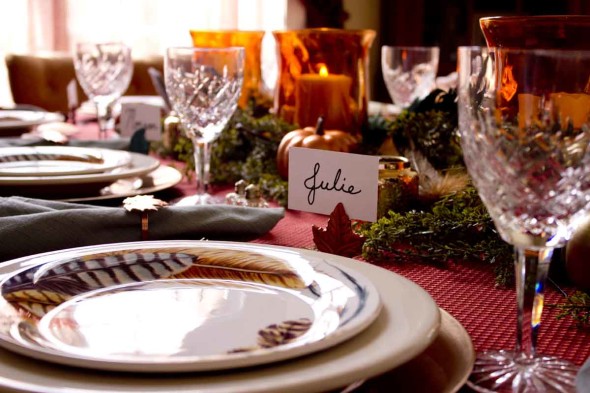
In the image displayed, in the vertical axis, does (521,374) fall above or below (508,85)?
below

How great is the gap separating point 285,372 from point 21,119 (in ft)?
4.18

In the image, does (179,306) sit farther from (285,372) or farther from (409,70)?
(409,70)

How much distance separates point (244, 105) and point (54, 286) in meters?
0.95

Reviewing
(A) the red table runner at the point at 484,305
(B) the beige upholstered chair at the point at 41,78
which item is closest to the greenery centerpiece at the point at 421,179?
(A) the red table runner at the point at 484,305

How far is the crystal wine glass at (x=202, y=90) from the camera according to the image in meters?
0.99

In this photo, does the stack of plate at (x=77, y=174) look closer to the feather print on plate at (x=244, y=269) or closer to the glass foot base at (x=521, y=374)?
the feather print on plate at (x=244, y=269)

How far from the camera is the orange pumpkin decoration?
1010mm

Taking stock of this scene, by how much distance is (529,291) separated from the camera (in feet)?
1.50

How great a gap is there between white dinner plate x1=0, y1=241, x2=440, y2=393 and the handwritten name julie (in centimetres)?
37

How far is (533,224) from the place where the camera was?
17.4 inches

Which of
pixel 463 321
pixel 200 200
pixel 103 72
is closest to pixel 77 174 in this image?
pixel 200 200

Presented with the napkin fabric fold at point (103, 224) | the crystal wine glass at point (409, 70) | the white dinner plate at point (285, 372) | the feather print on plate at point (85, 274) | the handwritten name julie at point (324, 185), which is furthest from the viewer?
the crystal wine glass at point (409, 70)

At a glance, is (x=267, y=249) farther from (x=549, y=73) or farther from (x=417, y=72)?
(x=417, y=72)

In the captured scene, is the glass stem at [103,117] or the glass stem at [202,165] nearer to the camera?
the glass stem at [202,165]
